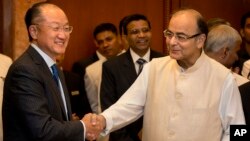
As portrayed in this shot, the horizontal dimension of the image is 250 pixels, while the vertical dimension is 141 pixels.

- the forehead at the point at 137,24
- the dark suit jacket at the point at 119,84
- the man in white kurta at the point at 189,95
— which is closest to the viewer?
the man in white kurta at the point at 189,95

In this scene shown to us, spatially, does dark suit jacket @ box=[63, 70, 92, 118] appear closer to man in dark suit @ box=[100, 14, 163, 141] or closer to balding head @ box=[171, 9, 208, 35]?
man in dark suit @ box=[100, 14, 163, 141]

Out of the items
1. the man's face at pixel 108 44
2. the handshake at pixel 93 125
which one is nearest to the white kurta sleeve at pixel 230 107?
the handshake at pixel 93 125

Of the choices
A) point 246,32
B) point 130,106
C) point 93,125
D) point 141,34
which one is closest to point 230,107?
point 130,106

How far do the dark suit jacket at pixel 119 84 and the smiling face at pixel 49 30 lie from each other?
1097 mm

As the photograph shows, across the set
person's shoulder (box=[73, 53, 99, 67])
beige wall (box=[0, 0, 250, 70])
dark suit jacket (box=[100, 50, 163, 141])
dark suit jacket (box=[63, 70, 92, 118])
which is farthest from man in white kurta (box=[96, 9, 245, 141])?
person's shoulder (box=[73, 53, 99, 67])

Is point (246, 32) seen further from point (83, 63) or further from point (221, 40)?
point (221, 40)

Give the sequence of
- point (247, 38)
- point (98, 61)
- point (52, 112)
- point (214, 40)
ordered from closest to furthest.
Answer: point (52, 112), point (214, 40), point (98, 61), point (247, 38)

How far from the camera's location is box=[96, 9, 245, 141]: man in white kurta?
2930 mm

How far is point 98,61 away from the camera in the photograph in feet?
16.0

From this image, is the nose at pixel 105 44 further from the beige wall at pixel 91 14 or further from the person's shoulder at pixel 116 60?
the person's shoulder at pixel 116 60

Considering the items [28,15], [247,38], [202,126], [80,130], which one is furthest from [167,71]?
[247,38]

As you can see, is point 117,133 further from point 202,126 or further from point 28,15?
point 28,15

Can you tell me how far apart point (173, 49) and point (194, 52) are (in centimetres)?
13

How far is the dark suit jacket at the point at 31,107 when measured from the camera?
262cm
